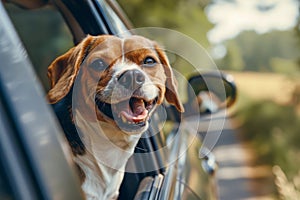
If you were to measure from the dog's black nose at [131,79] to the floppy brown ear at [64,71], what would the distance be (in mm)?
98

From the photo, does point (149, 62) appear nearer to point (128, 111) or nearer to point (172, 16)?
point (128, 111)

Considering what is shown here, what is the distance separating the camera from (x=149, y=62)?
1.14 metres

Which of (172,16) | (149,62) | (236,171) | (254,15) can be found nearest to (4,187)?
(149,62)

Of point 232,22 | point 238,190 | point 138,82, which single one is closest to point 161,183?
point 138,82

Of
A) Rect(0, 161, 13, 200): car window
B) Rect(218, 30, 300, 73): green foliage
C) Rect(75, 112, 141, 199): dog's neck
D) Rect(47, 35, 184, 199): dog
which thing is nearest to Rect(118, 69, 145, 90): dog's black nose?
Rect(47, 35, 184, 199): dog

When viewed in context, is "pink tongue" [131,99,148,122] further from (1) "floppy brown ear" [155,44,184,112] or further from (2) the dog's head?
(1) "floppy brown ear" [155,44,184,112]

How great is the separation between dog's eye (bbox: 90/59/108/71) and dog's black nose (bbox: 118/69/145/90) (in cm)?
4

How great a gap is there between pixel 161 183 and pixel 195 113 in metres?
0.32

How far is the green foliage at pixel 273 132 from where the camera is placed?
528 centimetres

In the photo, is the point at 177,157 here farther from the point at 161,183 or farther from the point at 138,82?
the point at 138,82

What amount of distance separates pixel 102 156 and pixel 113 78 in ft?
0.59

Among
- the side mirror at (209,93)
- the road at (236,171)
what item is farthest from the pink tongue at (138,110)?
the road at (236,171)

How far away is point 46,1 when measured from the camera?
4.49ft

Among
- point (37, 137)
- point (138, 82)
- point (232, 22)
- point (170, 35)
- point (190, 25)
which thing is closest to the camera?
point (37, 137)
